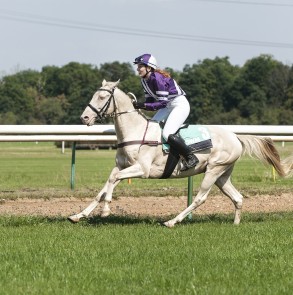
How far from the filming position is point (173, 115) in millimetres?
10477

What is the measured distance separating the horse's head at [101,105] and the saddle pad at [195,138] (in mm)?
882

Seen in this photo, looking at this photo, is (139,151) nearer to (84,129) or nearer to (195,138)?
(195,138)

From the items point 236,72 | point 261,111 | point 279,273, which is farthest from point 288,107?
point 279,273

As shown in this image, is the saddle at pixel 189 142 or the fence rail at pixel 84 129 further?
the fence rail at pixel 84 129

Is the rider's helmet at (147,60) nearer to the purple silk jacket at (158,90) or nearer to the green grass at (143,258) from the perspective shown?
the purple silk jacket at (158,90)

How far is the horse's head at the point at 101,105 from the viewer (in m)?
10.2

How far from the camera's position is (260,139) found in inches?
454

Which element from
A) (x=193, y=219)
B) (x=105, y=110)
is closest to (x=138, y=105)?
(x=105, y=110)

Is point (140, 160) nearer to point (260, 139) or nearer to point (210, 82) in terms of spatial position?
point (260, 139)

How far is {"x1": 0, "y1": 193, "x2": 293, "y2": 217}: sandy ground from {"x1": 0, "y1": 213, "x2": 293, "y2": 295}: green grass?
6.20 feet

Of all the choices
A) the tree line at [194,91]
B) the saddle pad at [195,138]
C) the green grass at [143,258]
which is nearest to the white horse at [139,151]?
the saddle pad at [195,138]

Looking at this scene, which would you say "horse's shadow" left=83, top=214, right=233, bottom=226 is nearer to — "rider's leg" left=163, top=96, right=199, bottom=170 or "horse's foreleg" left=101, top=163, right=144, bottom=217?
"horse's foreleg" left=101, top=163, right=144, bottom=217

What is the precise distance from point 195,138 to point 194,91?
106189 mm

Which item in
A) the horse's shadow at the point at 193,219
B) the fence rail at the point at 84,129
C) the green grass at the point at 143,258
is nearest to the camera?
the green grass at the point at 143,258
